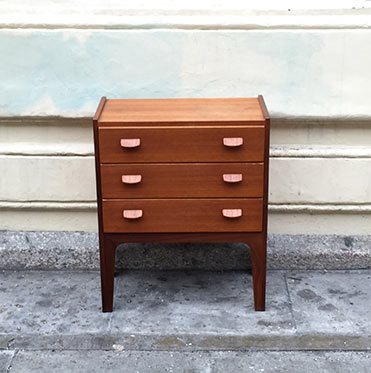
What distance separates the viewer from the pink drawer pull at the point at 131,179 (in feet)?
10.3

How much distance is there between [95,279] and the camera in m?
3.83

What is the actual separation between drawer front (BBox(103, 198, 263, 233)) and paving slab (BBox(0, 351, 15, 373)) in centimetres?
79

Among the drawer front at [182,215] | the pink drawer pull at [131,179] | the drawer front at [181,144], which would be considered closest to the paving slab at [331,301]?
the drawer front at [182,215]

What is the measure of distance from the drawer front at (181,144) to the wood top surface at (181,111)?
0.05 m

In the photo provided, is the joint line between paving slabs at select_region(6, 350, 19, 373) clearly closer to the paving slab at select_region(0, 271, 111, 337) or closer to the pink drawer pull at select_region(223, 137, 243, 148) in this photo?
the paving slab at select_region(0, 271, 111, 337)

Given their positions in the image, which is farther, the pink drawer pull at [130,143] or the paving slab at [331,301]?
the paving slab at [331,301]

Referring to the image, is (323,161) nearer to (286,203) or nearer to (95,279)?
(286,203)

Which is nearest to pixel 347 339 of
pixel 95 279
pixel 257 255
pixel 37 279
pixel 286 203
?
pixel 257 255

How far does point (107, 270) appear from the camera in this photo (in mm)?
3348

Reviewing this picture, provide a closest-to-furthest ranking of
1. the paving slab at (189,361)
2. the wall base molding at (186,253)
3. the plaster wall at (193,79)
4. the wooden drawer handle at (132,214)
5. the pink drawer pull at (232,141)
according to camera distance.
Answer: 1. the paving slab at (189,361)
2. the pink drawer pull at (232,141)
3. the wooden drawer handle at (132,214)
4. the plaster wall at (193,79)
5. the wall base molding at (186,253)

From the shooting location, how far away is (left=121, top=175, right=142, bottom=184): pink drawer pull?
3.15m

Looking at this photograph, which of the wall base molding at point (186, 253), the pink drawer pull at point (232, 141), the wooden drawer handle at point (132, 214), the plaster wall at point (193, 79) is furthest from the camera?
the wall base molding at point (186, 253)

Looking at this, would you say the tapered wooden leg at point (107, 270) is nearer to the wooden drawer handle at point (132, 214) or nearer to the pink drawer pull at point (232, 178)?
the wooden drawer handle at point (132, 214)

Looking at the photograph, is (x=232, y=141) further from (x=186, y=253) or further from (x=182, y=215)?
(x=186, y=253)
